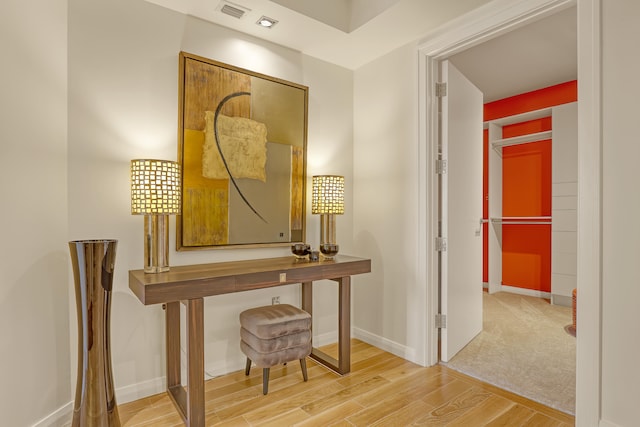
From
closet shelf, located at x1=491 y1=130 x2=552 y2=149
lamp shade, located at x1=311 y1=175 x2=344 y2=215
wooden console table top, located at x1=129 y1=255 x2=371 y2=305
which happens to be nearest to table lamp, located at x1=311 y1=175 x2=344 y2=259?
lamp shade, located at x1=311 y1=175 x2=344 y2=215

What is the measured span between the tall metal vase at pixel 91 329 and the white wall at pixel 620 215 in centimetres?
244

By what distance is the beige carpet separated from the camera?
87.6 inches

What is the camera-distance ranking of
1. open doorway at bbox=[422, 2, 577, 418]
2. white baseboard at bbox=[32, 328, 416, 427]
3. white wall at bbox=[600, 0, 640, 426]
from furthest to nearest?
open doorway at bbox=[422, 2, 577, 418] < white baseboard at bbox=[32, 328, 416, 427] < white wall at bbox=[600, 0, 640, 426]

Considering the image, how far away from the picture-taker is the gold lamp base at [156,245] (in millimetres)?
1962

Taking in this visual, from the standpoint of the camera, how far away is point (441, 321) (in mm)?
2643

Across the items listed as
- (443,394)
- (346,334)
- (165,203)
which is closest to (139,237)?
(165,203)

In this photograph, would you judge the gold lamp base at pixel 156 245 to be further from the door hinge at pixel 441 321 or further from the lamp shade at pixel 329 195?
the door hinge at pixel 441 321

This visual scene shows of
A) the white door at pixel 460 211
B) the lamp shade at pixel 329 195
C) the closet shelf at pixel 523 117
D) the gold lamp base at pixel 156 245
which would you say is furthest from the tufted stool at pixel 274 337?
the closet shelf at pixel 523 117

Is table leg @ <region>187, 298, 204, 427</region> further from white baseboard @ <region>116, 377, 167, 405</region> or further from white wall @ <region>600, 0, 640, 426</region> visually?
white wall @ <region>600, 0, 640, 426</region>

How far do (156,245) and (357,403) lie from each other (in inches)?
59.8

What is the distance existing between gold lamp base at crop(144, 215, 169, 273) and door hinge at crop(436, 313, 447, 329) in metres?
1.98

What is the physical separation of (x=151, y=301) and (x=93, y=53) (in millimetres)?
1482

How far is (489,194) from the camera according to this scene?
4.90m

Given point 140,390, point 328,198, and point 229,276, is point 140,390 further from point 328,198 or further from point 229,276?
point 328,198
